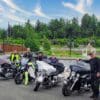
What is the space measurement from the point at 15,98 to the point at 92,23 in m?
102

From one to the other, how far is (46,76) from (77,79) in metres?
1.93

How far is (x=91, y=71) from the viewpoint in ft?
41.5

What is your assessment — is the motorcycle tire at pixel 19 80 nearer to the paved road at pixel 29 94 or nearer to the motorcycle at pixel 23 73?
the motorcycle at pixel 23 73

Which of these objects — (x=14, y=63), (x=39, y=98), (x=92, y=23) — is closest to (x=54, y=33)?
(x=92, y=23)

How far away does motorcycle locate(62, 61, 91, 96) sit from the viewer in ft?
44.1

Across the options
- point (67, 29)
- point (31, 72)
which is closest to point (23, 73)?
point (31, 72)

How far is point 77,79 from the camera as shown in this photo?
44.5 feet

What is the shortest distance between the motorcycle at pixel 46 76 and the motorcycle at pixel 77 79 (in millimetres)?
1377

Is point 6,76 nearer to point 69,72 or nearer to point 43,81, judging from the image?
point 43,81

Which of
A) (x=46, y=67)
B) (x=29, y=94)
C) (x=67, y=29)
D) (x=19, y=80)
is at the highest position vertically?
(x=67, y=29)

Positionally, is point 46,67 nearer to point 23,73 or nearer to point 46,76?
point 46,76

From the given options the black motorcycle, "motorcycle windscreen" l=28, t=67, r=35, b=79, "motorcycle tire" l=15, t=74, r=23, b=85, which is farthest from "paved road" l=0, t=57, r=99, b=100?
the black motorcycle

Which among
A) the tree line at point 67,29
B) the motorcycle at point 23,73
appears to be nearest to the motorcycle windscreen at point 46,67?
the motorcycle at point 23,73

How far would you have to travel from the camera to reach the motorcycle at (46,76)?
14.9m
